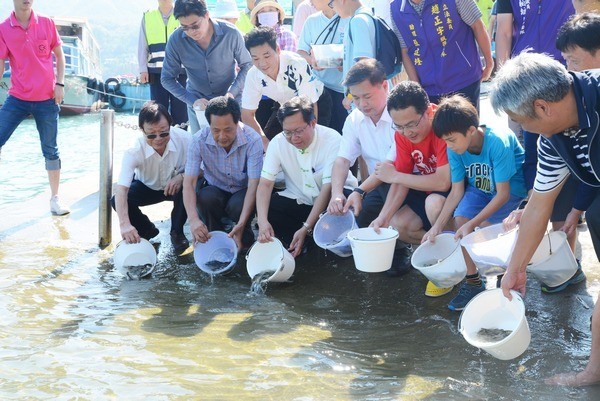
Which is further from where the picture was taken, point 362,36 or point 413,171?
point 362,36

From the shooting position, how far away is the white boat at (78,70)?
20656 mm

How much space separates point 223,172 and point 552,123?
9.72 ft

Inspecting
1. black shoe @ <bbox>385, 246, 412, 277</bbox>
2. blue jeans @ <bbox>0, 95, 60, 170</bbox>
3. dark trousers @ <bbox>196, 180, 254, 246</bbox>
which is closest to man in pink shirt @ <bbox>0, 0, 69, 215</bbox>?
blue jeans @ <bbox>0, 95, 60, 170</bbox>

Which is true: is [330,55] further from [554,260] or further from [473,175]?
[554,260]

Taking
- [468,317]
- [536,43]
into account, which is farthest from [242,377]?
[536,43]

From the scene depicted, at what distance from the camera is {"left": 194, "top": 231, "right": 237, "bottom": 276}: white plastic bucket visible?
16.0ft

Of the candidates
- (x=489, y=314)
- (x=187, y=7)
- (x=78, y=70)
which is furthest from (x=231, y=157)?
(x=78, y=70)

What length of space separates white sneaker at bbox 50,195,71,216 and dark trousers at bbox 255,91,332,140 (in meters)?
1.94

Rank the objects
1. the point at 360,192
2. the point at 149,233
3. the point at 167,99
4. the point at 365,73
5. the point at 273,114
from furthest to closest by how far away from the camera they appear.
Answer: the point at 167,99, the point at 273,114, the point at 149,233, the point at 360,192, the point at 365,73

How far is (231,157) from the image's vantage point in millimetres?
5117

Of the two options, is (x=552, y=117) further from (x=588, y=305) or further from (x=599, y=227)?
(x=588, y=305)

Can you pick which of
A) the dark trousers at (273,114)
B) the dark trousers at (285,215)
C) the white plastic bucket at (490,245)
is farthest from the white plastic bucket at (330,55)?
the white plastic bucket at (490,245)

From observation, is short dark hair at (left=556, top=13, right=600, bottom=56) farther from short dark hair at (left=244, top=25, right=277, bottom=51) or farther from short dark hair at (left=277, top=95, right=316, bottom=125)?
short dark hair at (left=244, top=25, right=277, bottom=51)

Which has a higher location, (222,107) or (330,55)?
(330,55)
